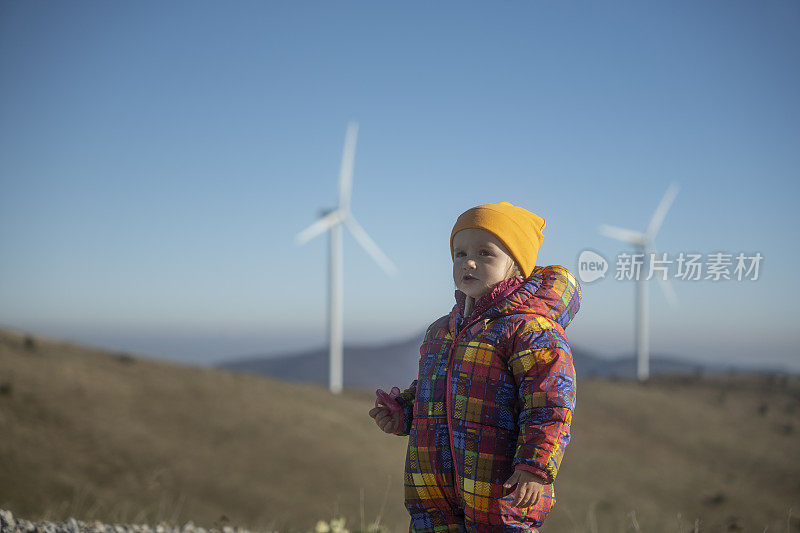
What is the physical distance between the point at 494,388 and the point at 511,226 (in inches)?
34.3

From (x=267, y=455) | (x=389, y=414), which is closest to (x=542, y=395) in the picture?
(x=389, y=414)

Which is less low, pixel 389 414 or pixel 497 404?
pixel 497 404

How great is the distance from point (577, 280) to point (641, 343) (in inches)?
1375

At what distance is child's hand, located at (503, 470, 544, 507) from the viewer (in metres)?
3.38

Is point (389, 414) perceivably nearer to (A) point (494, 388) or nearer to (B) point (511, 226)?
(A) point (494, 388)

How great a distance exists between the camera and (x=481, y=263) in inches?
152

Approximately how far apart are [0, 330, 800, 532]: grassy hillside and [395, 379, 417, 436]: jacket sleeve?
30.1 ft

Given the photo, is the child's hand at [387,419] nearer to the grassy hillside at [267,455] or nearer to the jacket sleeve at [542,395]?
the jacket sleeve at [542,395]

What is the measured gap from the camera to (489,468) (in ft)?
11.7

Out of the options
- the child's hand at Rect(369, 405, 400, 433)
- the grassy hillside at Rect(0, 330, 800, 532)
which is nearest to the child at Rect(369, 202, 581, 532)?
the child's hand at Rect(369, 405, 400, 433)

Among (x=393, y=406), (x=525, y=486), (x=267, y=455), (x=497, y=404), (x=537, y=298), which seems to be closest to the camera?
(x=525, y=486)

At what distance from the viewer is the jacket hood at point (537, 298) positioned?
376cm

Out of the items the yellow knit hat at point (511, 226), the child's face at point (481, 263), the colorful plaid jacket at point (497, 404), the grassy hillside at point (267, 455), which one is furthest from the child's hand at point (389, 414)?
the grassy hillside at point (267, 455)

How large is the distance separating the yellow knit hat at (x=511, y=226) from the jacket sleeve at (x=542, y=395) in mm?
436
